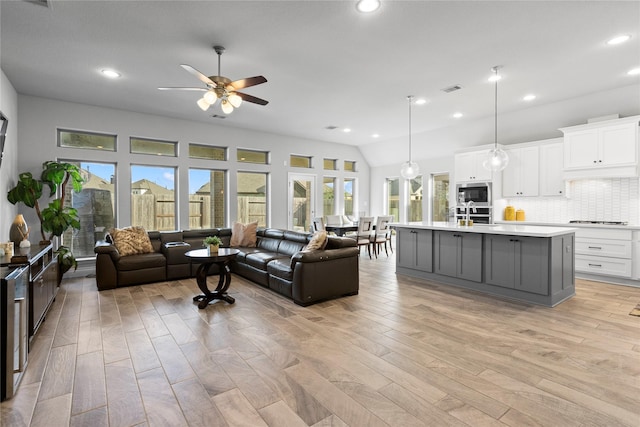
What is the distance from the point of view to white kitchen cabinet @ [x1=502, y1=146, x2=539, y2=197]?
621 cm

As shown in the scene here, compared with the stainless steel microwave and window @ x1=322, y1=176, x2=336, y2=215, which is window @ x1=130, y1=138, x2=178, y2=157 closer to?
window @ x1=322, y1=176, x2=336, y2=215

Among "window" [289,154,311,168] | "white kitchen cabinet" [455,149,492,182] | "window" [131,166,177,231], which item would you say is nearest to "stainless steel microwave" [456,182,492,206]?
"white kitchen cabinet" [455,149,492,182]

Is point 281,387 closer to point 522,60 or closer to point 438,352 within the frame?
point 438,352

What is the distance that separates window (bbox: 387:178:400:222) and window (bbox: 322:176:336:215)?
5.84ft

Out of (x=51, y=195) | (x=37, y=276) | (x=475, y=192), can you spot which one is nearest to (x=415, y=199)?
(x=475, y=192)

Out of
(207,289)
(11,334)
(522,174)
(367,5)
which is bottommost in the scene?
(207,289)

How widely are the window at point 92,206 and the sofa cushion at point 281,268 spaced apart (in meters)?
3.69

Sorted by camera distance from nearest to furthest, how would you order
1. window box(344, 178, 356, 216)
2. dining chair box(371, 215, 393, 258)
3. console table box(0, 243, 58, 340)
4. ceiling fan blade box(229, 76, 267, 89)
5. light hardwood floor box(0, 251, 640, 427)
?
light hardwood floor box(0, 251, 640, 427), console table box(0, 243, 58, 340), ceiling fan blade box(229, 76, 267, 89), dining chair box(371, 215, 393, 258), window box(344, 178, 356, 216)

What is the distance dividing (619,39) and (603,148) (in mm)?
2337

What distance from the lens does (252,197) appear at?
8.11m

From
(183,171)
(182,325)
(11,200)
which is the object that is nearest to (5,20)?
(11,200)

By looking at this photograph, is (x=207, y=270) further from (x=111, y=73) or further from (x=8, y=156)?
(x=8, y=156)

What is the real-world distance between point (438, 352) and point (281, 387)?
1376mm

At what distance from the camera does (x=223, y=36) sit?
3.43m
